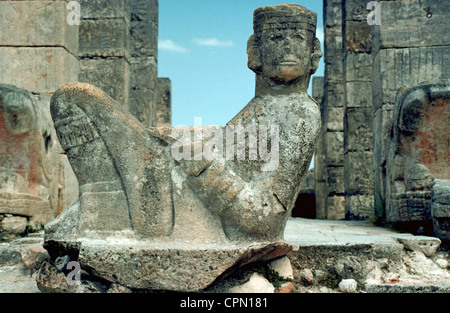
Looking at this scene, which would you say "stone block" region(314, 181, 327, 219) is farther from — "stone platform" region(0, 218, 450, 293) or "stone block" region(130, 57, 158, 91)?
"stone platform" region(0, 218, 450, 293)

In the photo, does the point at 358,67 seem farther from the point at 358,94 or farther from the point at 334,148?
the point at 334,148

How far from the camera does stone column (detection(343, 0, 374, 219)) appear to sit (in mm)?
8469

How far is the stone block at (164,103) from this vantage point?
12.2 metres

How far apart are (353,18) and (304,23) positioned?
5.72 m

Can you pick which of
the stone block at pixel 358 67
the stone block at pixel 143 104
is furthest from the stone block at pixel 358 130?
the stone block at pixel 143 104

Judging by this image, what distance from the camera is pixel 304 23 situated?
3.29 m

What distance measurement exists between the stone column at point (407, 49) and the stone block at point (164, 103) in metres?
6.86

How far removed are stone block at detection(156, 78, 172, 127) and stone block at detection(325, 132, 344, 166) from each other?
386 cm

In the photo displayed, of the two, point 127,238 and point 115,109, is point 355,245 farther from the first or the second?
point 115,109

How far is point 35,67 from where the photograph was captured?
5855 millimetres

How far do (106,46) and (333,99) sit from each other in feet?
15.1

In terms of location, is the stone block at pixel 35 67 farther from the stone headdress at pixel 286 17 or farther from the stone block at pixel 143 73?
the stone block at pixel 143 73

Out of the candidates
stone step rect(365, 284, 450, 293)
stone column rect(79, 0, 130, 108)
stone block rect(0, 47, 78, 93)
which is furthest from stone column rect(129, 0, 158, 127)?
stone step rect(365, 284, 450, 293)
